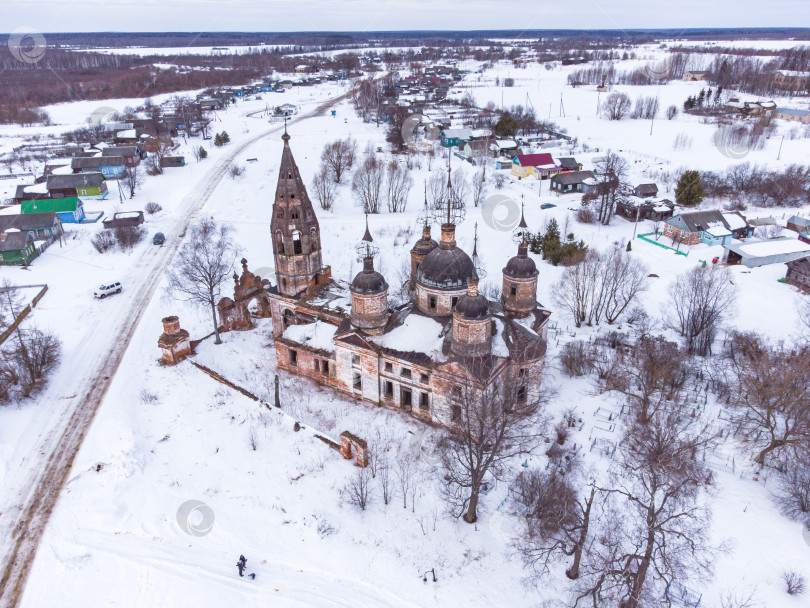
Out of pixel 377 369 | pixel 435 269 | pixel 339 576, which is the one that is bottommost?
pixel 339 576

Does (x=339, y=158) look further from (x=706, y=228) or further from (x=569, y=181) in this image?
(x=706, y=228)

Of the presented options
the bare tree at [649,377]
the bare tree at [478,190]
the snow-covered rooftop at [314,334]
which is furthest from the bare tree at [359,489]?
the bare tree at [478,190]

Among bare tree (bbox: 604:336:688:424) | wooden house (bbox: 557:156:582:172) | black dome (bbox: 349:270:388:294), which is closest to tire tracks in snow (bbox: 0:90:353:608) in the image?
black dome (bbox: 349:270:388:294)

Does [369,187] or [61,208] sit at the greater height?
[369,187]

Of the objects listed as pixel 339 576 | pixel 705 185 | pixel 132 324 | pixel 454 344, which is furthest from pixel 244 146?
pixel 339 576

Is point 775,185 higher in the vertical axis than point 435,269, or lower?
lower

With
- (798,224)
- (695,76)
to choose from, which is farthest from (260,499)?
(695,76)

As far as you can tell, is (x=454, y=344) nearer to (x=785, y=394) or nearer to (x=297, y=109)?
(x=785, y=394)
